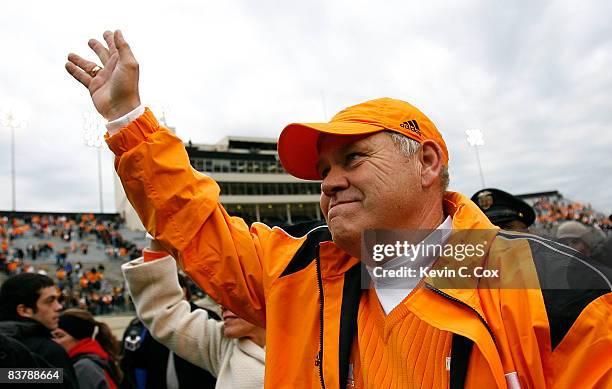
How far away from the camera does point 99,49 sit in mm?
1909

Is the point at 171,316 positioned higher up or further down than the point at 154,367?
higher up

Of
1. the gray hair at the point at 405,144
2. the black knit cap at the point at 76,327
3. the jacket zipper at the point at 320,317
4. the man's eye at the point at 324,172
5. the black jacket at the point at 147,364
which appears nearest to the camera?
the jacket zipper at the point at 320,317

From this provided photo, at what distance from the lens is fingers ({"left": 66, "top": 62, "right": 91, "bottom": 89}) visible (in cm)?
189

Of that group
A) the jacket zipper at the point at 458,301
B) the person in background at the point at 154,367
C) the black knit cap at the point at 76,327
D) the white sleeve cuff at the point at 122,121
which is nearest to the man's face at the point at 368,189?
the jacket zipper at the point at 458,301

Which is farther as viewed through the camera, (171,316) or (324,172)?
(171,316)

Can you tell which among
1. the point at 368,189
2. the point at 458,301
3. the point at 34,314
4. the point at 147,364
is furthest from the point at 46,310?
the point at 458,301

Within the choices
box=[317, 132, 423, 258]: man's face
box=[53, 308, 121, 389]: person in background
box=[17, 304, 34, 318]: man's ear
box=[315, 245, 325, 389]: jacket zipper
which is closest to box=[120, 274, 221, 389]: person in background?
box=[53, 308, 121, 389]: person in background

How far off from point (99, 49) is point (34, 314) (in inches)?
107

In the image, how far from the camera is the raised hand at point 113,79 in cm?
177

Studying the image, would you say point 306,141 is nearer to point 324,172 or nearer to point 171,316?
point 324,172

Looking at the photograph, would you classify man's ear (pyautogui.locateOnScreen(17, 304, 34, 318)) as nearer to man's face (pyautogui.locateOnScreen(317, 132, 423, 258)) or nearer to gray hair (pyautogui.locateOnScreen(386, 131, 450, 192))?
man's face (pyautogui.locateOnScreen(317, 132, 423, 258))

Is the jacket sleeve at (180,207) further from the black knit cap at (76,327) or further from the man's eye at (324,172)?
the black knit cap at (76,327)

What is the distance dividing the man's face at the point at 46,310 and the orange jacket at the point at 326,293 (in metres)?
2.59

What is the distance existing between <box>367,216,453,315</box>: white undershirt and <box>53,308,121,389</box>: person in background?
3.11 m
